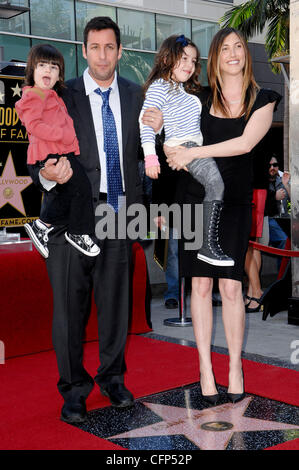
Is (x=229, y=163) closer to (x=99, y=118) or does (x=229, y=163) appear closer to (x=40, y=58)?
(x=99, y=118)

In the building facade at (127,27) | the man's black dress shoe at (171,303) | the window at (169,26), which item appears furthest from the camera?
the window at (169,26)

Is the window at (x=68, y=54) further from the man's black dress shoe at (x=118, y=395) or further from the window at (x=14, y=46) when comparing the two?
the man's black dress shoe at (x=118, y=395)

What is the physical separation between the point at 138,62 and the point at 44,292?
1454cm

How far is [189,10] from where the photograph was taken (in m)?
19.9

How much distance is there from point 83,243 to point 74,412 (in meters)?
0.81

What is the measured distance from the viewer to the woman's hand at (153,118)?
114 inches

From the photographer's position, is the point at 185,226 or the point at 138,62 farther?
the point at 138,62

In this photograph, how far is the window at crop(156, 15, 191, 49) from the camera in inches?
743

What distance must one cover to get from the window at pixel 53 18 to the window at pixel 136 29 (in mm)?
1673

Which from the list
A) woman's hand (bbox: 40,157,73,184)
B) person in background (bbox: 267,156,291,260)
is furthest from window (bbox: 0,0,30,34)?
woman's hand (bbox: 40,157,73,184)

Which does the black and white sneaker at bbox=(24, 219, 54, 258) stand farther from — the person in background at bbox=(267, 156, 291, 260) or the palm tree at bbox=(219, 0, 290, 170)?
the palm tree at bbox=(219, 0, 290, 170)

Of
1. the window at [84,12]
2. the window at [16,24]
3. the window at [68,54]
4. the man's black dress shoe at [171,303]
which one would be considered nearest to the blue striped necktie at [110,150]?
the man's black dress shoe at [171,303]

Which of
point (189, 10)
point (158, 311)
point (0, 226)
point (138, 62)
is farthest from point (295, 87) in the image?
point (189, 10)
